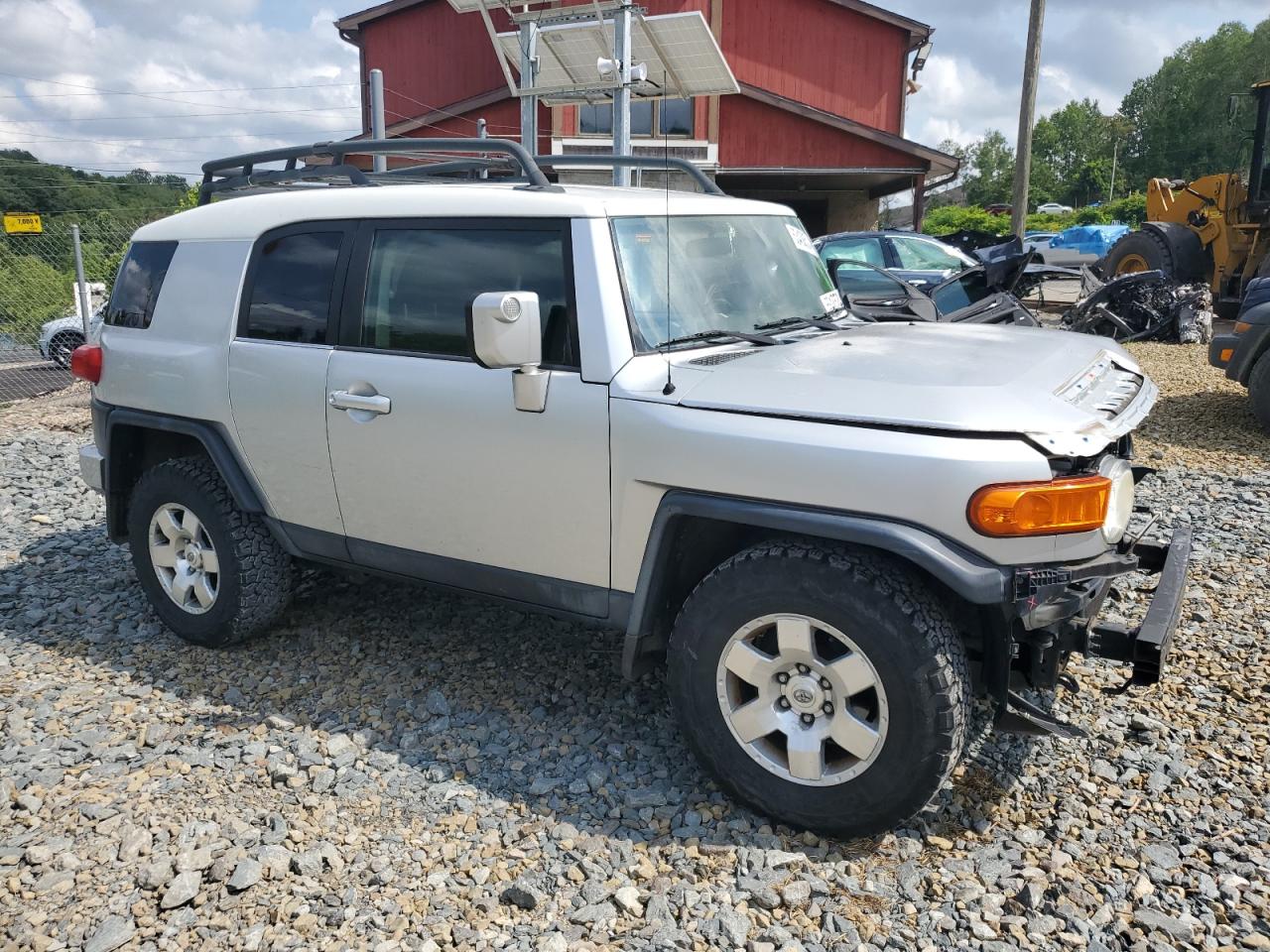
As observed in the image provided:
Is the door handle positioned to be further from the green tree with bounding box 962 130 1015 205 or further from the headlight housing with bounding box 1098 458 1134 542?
the green tree with bounding box 962 130 1015 205

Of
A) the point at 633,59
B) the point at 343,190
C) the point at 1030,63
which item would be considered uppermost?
the point at 1030,63

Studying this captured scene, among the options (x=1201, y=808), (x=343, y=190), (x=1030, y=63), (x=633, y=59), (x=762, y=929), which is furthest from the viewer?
(x=1030, y=63)

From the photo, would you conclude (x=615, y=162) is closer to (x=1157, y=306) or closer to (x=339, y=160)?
(x=339, y=160)

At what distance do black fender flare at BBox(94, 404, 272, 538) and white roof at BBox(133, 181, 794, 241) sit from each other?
793mm

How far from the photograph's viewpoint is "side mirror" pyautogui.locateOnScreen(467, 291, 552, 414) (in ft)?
9.50

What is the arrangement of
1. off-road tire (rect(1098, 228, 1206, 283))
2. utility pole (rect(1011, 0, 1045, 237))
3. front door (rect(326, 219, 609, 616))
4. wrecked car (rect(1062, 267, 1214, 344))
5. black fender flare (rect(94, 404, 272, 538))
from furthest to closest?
utility pole (rect(1011, 0, 1045, 237)), off-road tire (rect(1098, 228, 1206, 283)), wrecked car (rect(1062, 267, 1214, 344)), black fender flare (rect(94, 404, 272, 538)), front door (rect(326, 219, 609, 616))

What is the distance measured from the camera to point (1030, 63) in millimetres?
16438

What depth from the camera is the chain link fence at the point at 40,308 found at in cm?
→ 1392

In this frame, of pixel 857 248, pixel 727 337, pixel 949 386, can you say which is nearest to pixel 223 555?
pixel 727 337

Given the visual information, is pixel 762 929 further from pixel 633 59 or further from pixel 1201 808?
pixel 633 59

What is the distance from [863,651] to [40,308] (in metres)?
17.4

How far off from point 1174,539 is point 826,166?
1789cm

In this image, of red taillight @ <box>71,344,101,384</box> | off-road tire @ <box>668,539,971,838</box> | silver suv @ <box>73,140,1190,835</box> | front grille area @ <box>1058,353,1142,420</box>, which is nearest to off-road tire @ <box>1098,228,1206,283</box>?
front grille area @ <box>1058,353,1142,420</box>

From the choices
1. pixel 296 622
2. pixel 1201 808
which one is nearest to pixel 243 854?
pixel 296 622
